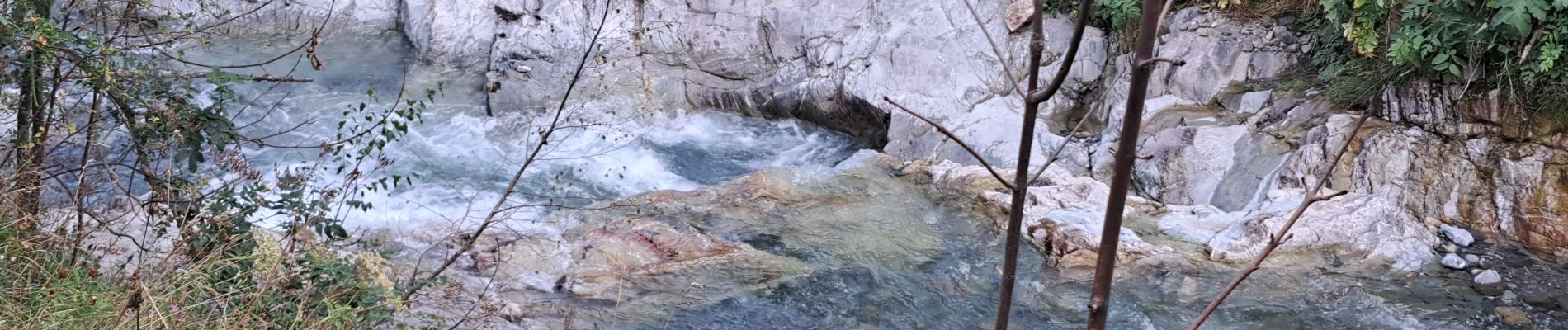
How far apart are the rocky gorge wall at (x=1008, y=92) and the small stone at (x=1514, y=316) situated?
2.62ft

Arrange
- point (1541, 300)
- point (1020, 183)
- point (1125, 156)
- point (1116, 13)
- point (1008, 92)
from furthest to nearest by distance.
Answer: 1. point (1008, 92)
2. point (1116, 13)
3. point (1541, 300)
4. point (1020, 183)
5. point (1125, 156)

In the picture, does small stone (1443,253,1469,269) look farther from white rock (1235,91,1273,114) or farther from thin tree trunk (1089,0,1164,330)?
thin tree trunk (1089,0,1164,330)

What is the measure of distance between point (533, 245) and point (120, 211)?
1911 mm

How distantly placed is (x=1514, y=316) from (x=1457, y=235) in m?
0.91

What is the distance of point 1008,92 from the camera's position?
26.7 ft

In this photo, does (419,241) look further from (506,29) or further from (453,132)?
(506,29)

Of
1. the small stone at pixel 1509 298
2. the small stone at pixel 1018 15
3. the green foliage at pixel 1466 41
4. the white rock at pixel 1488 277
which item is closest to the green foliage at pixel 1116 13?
the small stone at pixel 1018 15

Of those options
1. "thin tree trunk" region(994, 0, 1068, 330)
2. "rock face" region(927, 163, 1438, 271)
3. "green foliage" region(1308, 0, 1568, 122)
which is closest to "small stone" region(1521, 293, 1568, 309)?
"rock face" region(927, 163, 1438, 271)

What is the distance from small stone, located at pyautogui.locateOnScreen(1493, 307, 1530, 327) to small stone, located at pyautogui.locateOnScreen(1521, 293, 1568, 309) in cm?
11

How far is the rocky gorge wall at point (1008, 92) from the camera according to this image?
589cm

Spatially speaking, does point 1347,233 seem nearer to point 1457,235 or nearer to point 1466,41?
point 1457,235

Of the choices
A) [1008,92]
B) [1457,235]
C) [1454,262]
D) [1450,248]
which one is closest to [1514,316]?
[1454,262]

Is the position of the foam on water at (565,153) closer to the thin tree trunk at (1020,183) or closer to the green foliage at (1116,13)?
the green foliage at (1116,13)

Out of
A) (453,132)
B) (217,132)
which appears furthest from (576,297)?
(453,132)
